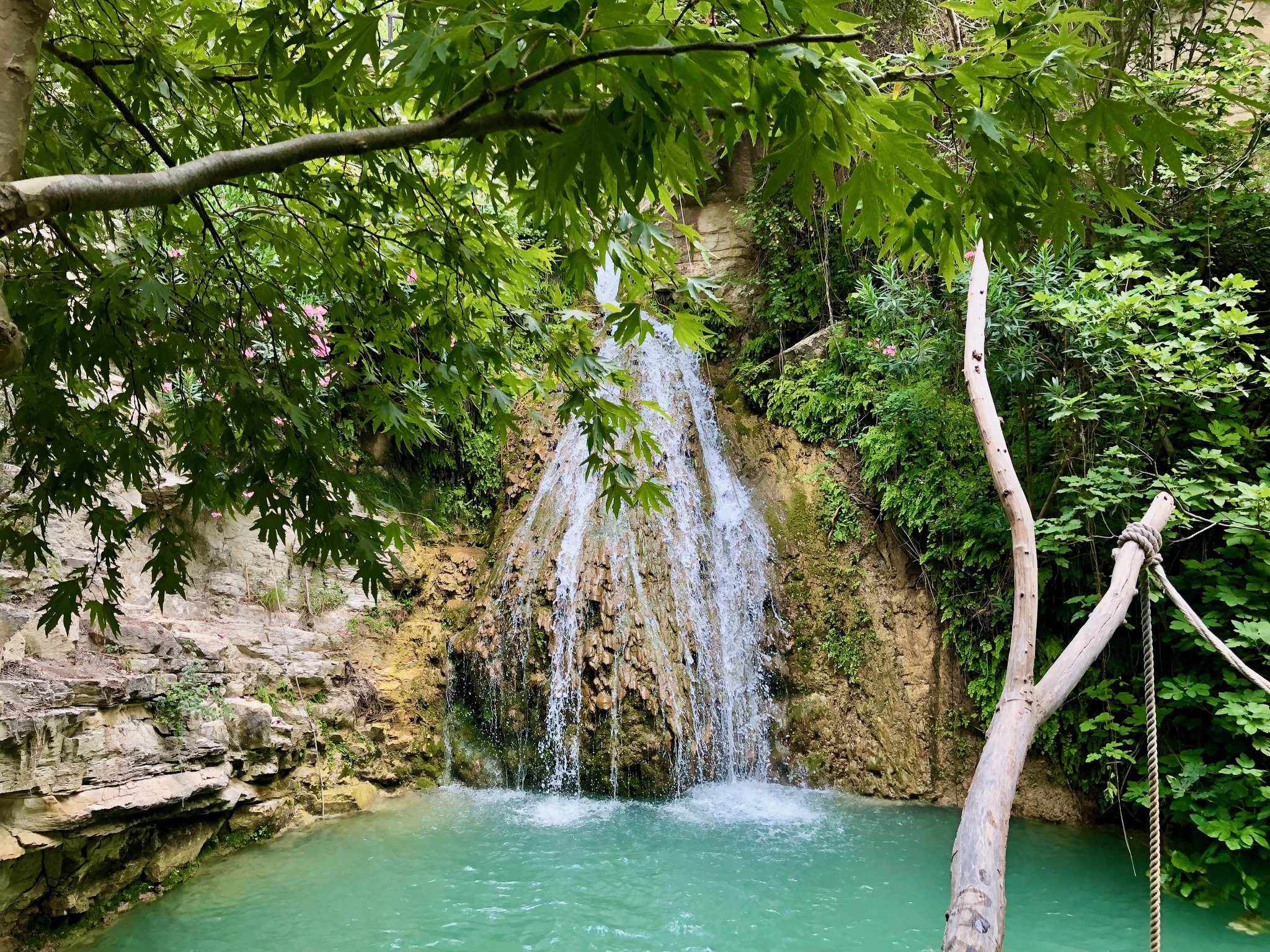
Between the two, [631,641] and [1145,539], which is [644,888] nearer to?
[631,641]

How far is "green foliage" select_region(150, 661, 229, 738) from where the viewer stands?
4.21 meters

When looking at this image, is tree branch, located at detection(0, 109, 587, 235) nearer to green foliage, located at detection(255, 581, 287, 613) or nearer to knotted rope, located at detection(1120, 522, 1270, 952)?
knotted rope, located at detection(1120, 522, 1270, 952)

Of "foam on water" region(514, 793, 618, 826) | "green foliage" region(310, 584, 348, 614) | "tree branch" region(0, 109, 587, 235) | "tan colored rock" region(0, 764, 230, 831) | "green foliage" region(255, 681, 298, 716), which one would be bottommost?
"foam on water" region(514, 793, 618, 826)

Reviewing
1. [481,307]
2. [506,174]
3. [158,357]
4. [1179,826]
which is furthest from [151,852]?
[1179,826]

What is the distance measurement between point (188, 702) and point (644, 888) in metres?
3.03

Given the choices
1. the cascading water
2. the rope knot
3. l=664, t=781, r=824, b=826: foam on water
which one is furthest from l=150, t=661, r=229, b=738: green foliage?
the rope knot

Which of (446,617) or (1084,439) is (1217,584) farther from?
(446,617)

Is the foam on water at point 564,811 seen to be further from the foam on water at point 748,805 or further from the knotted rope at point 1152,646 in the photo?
the knotted rope at point 1152,646

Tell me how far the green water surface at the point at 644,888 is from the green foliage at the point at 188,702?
0.92 m

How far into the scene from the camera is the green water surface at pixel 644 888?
3.75 metres

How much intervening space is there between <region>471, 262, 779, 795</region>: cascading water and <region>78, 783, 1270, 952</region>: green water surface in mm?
496

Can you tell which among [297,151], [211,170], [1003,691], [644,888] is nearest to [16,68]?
[211,170]

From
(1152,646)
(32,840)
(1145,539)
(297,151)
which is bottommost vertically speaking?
(32,840)

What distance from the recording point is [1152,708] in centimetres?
248
